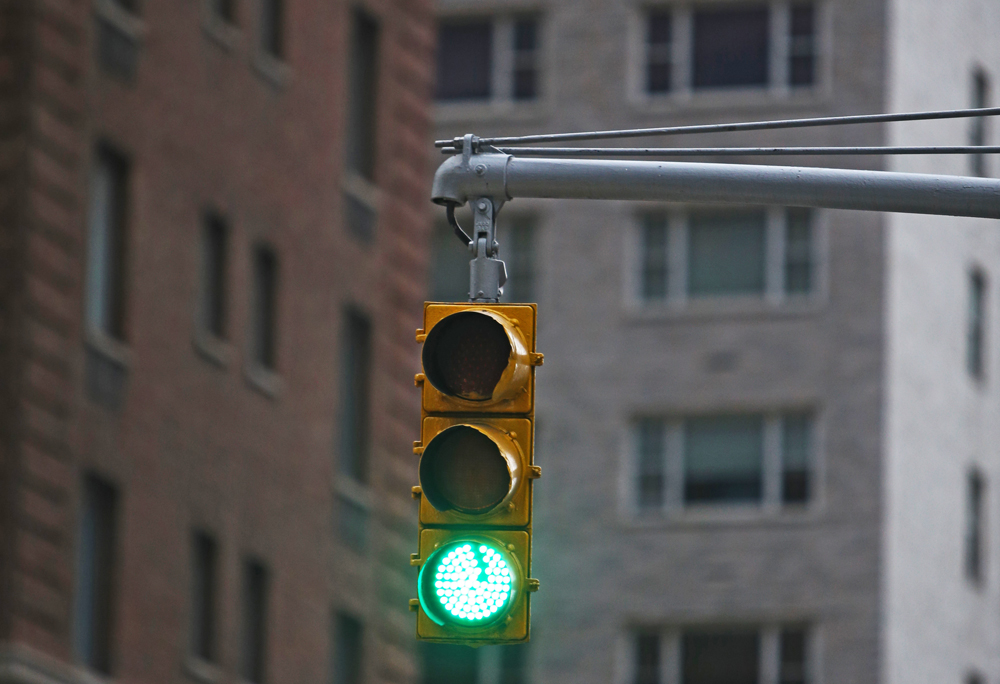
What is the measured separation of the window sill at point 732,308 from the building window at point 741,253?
0.11 metres

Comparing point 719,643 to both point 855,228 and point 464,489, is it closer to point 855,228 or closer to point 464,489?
point 855,228

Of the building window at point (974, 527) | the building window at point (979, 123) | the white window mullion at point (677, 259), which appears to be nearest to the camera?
the building window at point (979, 123)

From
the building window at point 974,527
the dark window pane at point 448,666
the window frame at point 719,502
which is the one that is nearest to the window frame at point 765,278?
the window frame at point 719,502

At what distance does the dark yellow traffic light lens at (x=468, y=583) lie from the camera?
32.5 feet

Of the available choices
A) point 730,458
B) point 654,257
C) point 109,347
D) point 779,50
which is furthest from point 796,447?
point 109,347

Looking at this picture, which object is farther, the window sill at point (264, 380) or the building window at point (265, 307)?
the building window at point (265, 307)

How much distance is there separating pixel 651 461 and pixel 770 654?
14.0 ft

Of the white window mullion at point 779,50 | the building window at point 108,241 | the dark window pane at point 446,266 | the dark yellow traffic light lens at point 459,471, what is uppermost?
the white window mullion at point 779,50

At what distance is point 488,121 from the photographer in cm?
5241

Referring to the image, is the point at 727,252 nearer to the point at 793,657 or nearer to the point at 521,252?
the point at 521,252

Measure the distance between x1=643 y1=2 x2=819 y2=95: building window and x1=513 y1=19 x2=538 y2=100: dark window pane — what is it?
8.92 feet

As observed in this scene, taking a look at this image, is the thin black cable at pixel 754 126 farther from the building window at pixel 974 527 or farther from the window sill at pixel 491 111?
the window sill at pixel 491 111

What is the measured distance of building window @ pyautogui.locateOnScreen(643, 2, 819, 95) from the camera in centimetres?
5069

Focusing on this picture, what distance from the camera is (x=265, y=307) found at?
116 ft
